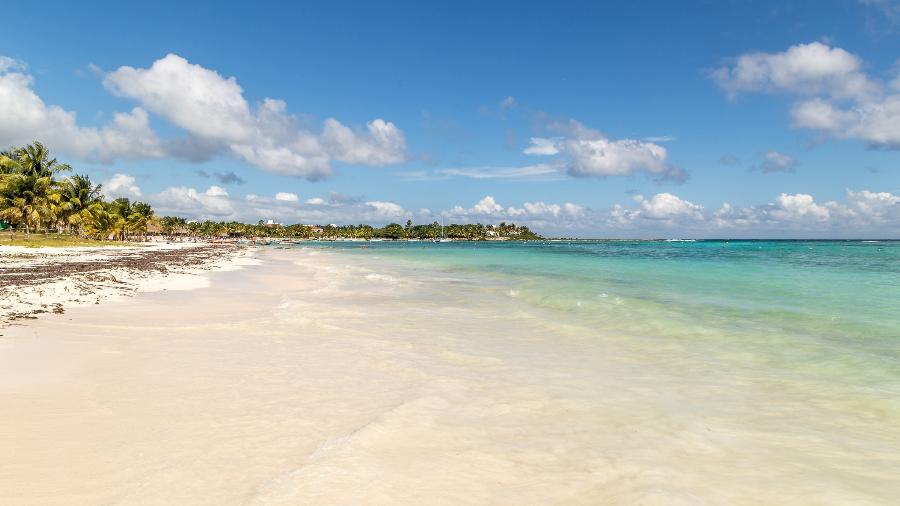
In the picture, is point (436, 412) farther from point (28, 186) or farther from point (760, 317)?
point (28, 186)

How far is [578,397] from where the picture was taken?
7.91 m

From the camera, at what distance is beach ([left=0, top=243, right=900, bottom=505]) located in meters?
4.81

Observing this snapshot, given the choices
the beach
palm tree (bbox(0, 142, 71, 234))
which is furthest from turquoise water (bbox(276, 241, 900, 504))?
palm tree (bbox(0, 142, 71, 234))

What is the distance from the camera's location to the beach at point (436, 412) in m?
4.81

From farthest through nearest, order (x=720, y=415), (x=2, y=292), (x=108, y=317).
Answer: (x=2, y=292) → (x=108, y=317) → (x=720, y=415)

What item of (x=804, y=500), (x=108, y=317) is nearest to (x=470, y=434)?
(x=804, y=500)

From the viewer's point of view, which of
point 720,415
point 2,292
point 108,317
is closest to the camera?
point 720,415

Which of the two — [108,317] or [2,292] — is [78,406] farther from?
[2,292]

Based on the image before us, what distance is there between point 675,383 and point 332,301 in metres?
14.2

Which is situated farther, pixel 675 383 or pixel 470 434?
pixel 675 383

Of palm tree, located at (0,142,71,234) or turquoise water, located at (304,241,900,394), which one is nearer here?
turquoise water, located at (304,241,900,394)

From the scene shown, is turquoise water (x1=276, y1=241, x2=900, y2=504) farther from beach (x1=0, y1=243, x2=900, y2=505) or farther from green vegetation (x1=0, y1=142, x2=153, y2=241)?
green vegetation (x1=0, y1=142, x2=153, y2=241)

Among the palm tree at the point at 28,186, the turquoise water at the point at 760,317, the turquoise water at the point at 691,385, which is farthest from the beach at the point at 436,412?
the palm tree at the point at 28,186

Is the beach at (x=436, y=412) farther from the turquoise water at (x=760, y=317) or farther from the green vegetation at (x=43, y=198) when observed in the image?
the green vegetation at (x=43, y=198)
